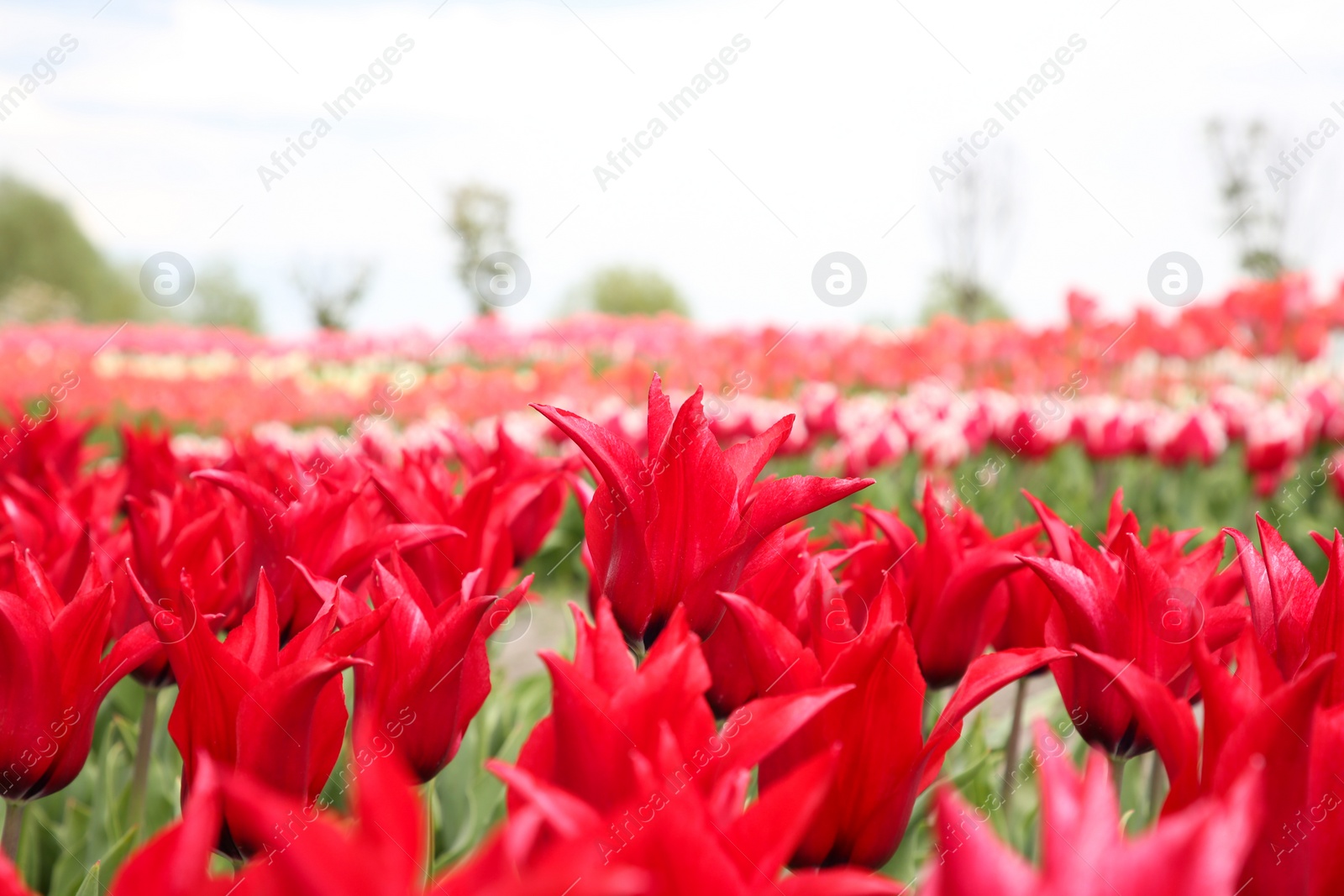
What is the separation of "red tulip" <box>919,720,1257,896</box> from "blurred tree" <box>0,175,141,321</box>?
47.2m

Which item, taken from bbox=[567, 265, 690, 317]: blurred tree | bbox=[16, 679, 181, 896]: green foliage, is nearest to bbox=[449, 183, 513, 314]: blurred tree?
bbox=[567, 265, 690, 317]: blurred tree

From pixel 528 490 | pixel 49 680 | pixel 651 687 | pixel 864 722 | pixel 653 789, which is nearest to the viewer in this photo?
pixel 653 789

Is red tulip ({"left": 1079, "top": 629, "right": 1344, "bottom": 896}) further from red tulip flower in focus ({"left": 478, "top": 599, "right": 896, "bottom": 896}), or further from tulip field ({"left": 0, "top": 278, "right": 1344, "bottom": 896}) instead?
red tulip flower in focus ({"left": 478, "top": 599, "right": 896, "bottom": 896})

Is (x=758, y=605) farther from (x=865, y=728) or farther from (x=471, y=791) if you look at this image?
(x=471, y=791)

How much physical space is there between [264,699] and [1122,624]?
77 centimetres

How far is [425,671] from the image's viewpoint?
89 centimetres

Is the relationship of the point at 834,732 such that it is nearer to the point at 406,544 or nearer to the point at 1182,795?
the point at 1182,795

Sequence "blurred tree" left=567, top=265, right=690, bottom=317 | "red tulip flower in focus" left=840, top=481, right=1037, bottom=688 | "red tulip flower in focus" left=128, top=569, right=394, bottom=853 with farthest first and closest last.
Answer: "blurred tree" left=567, top=265, right=690, bottom=317, "red tulip flower in focus" left=840, top=481, right=1037, bottom=688, "red tulip flower in focus" left=128, top=569, right=394, bottom=853

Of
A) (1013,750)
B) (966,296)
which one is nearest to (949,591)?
(1013,750)

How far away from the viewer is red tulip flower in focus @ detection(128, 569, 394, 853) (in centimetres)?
79

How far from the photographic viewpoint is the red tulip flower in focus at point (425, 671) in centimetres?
88

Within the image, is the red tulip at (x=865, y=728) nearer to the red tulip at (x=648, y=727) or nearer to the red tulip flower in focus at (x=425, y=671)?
the red tulip at (x=648, y=727)

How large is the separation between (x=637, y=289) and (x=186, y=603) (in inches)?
1665

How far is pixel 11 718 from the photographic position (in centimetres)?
94
